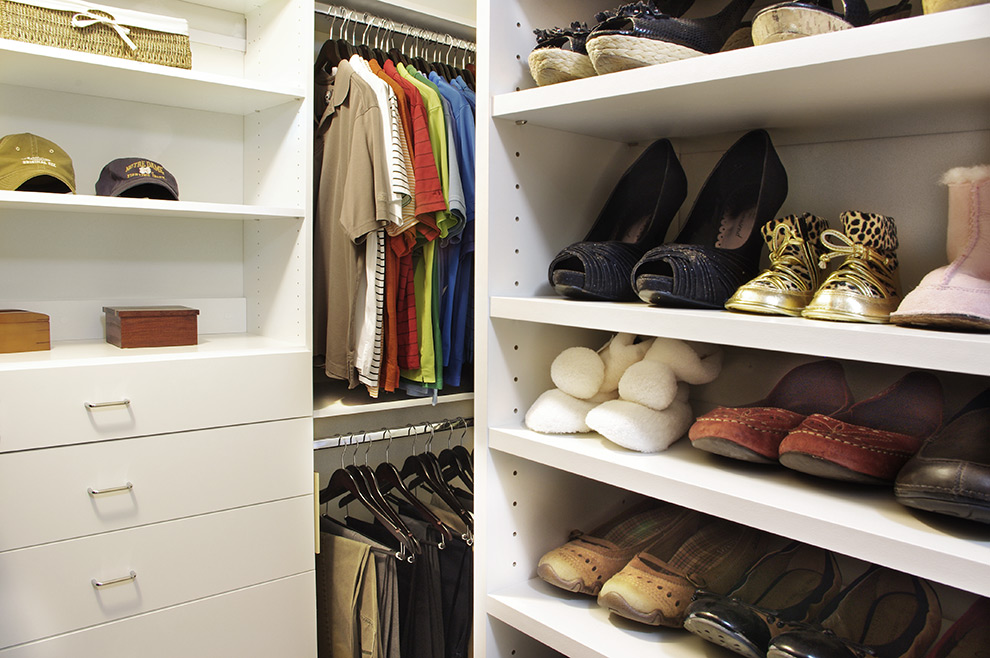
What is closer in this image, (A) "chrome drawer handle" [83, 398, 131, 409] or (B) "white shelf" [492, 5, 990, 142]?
(B) "white shelf" [492, 5, 990, 142]

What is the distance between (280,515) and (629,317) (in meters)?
1.19

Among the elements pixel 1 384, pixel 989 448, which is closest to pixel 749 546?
pixel 989 448

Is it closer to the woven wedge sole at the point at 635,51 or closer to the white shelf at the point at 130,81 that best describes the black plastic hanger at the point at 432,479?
the white shelf at the point at 130,81

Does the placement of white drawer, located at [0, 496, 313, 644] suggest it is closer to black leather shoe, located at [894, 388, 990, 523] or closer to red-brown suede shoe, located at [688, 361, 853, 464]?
red-brown suede shoe, located at [688, 361, 853, 464]

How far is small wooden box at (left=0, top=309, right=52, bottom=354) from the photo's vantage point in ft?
4.81

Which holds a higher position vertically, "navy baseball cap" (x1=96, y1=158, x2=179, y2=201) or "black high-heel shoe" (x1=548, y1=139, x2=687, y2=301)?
"navy baseball cap" (x1=96, y1=158, x2=179, y2=201)

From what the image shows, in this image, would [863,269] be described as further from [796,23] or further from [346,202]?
[346,202]

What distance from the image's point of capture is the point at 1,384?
4.28 ft

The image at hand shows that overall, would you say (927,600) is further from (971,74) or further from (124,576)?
(124,576)

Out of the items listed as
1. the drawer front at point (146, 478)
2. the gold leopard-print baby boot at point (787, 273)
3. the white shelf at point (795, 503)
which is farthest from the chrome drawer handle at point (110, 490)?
the gold leopard-print baby boot at point (787, 273)

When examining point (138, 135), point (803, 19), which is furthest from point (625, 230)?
point (138, 135)

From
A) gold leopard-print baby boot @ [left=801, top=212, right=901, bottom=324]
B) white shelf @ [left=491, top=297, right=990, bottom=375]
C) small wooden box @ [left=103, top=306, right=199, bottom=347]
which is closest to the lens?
white shelf @ [left=491, top=297, right=990, bottom=375]

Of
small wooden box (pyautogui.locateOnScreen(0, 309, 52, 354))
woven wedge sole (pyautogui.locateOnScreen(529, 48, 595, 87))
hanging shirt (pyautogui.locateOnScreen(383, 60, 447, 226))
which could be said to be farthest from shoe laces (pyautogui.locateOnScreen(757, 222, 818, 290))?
small wooden box (pyautogui.locateOnScreen(0, 309, 52, 354))

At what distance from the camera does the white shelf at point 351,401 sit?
5.95ft
